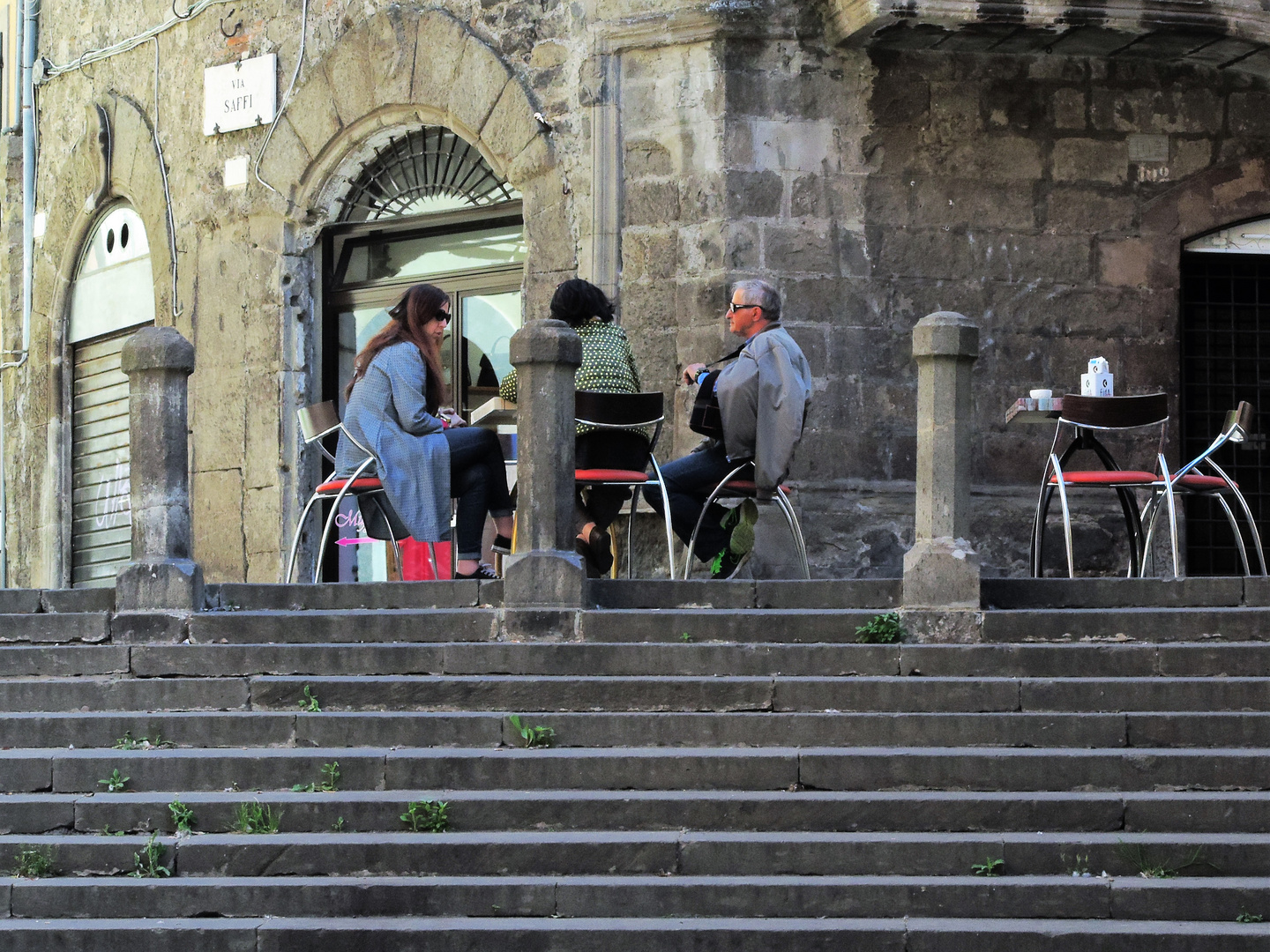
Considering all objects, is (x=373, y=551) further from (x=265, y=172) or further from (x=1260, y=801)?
(x=1260, y=801)

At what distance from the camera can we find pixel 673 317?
1043cm

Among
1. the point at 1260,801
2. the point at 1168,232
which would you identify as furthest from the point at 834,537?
the point at 1260,801

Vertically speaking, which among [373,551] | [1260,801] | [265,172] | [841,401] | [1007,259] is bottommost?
[1260,801]

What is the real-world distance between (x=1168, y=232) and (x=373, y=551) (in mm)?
5179

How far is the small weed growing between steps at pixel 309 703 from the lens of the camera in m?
7.12

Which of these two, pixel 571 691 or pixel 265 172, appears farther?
pixel 265 172

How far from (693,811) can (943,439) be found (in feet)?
6.48

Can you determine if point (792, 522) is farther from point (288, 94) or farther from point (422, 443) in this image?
point (288, 94)

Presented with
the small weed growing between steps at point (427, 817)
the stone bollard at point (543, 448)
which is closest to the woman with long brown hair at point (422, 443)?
the stone bollard at point (543, 448)

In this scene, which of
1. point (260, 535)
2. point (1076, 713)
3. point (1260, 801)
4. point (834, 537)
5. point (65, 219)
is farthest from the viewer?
point (65, 219)

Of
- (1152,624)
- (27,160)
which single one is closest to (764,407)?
(1152,624)

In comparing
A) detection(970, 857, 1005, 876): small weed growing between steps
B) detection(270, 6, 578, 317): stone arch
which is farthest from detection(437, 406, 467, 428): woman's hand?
detection(970, 857, 1005, 876): small weed growing between steps

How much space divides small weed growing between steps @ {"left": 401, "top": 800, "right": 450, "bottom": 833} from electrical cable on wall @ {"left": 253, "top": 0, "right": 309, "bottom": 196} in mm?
6311

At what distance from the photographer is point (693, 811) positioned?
21.1 ft
